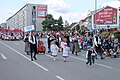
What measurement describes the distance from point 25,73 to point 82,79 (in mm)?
2645

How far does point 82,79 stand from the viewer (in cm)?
1113

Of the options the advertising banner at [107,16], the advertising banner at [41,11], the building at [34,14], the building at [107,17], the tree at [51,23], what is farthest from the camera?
the advertising banner at [41,11]

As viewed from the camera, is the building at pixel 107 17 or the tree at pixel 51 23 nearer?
the building at pixel 107 17

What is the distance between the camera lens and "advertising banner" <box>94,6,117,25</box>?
253ft

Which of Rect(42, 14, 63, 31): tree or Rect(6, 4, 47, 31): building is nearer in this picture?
Rect(42, 14, 63, 31): tree

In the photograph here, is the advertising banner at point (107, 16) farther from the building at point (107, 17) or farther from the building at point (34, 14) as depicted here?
the building at point (34, 14)

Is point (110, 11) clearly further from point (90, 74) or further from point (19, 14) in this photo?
point (19, 14)

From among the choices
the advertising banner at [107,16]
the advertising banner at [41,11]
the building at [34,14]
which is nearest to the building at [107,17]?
the advertising banner at [107,16]

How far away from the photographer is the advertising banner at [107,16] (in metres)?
77.2

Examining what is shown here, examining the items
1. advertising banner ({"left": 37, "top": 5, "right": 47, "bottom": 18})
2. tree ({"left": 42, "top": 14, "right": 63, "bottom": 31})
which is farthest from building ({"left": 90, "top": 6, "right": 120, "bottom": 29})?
advertising banner ({"left": 37, "top": 5, "right": 47, "bottom": 18})

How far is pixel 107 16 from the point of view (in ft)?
261

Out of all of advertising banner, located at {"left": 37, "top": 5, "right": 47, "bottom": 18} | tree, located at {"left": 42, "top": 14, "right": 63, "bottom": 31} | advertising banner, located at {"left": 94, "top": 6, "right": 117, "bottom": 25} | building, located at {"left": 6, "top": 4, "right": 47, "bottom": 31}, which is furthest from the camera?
advertising banner, located at {"left": 37, "top": 5, "right": 47, "bottom": 18}

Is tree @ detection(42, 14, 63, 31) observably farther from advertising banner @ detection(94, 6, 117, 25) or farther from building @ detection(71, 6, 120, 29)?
advertising banner @ detection(94, 6, 117, 25)

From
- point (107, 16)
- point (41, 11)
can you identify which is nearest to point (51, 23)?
point (107, 16)
